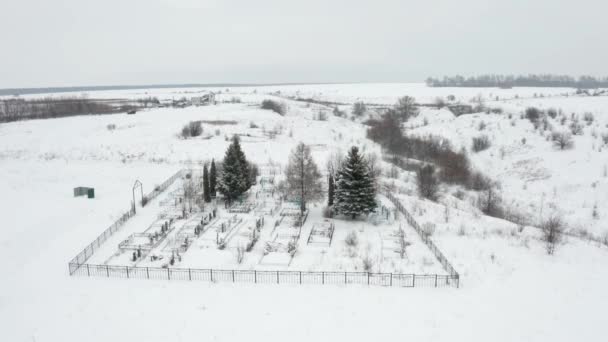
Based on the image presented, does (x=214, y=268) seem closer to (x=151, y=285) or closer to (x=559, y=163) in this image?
(x=151, y=285)

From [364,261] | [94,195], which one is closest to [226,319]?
[364,261]

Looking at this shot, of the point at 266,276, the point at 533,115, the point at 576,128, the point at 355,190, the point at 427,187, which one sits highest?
the point at 533,115

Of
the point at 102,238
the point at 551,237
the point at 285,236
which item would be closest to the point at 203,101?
the point at 102,238

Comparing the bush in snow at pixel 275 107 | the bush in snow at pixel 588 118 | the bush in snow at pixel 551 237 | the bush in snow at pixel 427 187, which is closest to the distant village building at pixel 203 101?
the bush in snow at pixel 275 107

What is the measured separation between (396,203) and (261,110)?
5419cm

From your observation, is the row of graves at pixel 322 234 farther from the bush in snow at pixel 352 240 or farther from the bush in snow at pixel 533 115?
the bush in snow at pixel 533 115

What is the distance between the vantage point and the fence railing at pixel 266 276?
17.2m

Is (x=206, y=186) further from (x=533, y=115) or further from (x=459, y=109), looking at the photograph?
(x=459, y=109)

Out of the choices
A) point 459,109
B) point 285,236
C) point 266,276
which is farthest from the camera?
point 459,109

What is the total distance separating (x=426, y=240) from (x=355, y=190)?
5.51 m

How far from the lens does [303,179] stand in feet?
89.8

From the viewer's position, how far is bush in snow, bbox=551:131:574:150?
147ft

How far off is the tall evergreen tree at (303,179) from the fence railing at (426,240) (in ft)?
18.5

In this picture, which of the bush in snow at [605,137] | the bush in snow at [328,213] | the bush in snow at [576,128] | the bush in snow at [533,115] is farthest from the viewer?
the bush in snow at [533,115]
